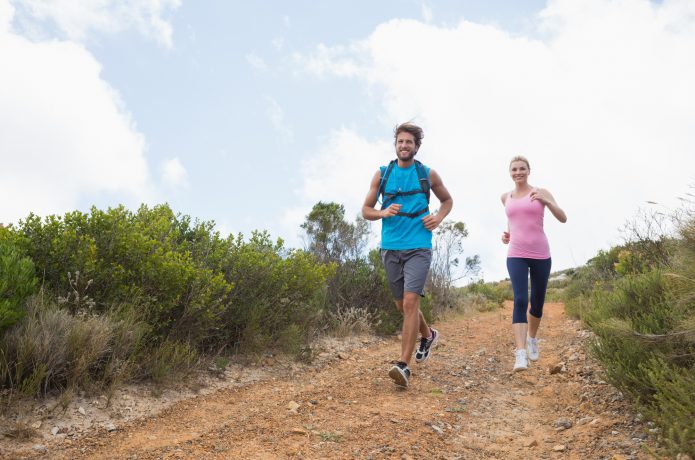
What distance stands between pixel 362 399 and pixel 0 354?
300cm

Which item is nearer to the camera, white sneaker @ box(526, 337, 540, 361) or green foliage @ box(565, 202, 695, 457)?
green foliage @ box(565, 202, 695, 457)

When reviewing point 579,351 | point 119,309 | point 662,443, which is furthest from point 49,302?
point 579,351

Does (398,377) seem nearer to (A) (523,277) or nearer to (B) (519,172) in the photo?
(A) (523,277)

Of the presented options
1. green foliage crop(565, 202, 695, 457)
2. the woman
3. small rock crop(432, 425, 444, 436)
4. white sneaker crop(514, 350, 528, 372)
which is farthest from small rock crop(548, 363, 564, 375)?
small rock crop(432, 425, 444, 436)

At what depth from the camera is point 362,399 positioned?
4980 mm

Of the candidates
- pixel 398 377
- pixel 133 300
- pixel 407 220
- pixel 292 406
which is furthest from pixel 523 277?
pixel 133 300

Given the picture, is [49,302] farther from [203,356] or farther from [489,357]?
[489,357]

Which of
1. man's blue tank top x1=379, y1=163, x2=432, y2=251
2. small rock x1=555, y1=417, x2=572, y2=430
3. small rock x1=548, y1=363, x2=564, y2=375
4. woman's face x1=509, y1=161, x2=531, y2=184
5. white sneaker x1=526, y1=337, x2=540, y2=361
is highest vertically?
woman's face x1=509, y1=161, x2=531, y2=184

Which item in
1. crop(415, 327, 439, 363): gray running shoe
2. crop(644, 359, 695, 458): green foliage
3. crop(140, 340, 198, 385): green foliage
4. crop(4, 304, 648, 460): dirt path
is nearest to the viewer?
crop(644, 359, 695, 458): green foliage

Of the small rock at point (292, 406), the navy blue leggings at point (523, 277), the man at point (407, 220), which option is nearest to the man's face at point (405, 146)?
the man at point (407, 220)

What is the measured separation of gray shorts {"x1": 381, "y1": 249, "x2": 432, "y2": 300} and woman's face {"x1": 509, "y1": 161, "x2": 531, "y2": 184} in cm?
156

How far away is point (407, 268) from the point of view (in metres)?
5.20

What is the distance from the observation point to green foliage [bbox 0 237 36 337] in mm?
4152

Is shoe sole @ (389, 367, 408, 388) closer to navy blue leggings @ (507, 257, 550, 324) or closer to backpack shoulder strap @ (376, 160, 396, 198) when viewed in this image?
navy blue leggings @ (507, 257, 550, 324)
